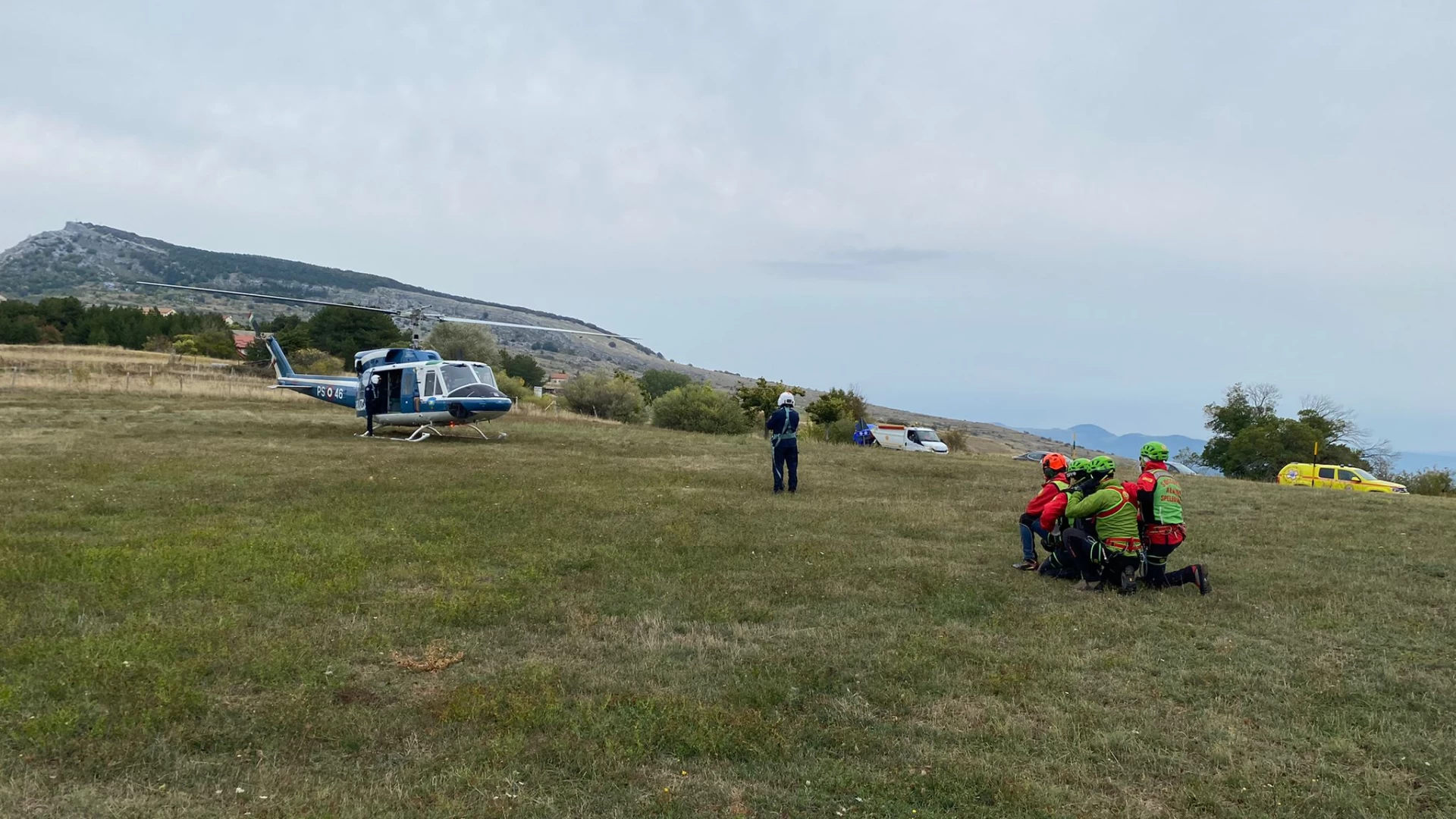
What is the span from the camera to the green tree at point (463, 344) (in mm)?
52566

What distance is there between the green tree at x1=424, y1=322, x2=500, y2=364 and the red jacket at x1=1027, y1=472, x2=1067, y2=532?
151ft

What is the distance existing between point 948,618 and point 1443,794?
3.48 metres

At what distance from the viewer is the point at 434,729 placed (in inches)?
190

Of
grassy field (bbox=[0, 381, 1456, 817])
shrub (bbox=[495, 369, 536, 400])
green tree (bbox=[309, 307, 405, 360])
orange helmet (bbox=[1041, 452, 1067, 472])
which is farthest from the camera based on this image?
green tree (bbox=[309, 307, 405, 360])

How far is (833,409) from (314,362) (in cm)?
3145

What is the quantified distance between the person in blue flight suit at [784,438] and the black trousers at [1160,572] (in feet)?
21.2

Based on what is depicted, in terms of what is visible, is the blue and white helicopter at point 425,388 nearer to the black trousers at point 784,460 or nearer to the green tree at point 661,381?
the black trousers at point 784,460

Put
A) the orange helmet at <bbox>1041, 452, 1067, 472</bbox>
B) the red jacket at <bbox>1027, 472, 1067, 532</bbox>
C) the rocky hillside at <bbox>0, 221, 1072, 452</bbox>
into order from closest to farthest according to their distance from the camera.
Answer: the red jacket at <bbox>1027, 472, 1067, 532</bbox> < the orange helmet at <bbox>1041, 452, 1067, 472</bbox> < the rocky hillside at <bbox>0, 221, 1072, 452</bbox>

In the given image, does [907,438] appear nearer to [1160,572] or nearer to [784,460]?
[784,460]

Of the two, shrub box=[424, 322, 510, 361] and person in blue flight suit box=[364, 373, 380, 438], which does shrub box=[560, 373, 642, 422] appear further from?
person in blue flight suit box=[364, 373, 380, 438]

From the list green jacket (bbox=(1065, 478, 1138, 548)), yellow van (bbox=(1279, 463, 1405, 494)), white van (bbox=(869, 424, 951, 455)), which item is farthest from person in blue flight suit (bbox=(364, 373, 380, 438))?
yellow van (bbox=(1279, 463, 1405, 494))

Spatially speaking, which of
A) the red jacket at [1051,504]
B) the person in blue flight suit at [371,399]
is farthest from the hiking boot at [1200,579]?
the person in blue flight suit at [371,399]

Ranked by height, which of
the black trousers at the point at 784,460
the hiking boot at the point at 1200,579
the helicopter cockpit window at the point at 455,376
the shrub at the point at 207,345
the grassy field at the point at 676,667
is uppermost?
the shrub at the point at 207,345

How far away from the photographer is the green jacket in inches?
317
